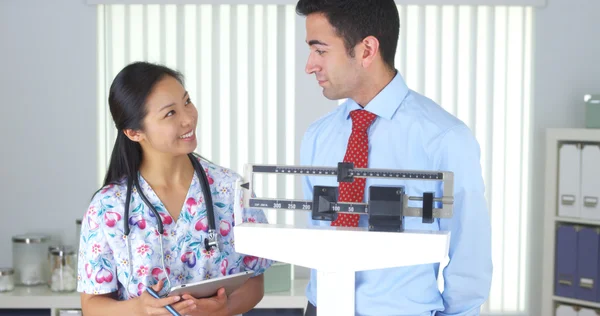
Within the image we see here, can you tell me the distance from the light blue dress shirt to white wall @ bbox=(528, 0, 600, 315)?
262 centimetres

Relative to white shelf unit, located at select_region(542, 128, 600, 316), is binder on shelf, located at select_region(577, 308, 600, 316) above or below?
below

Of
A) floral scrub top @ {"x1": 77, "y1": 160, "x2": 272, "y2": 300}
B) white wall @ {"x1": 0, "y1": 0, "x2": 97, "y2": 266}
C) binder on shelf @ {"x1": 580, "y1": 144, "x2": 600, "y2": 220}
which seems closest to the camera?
floral scrub top @ {"x1": 77, "y1": 160, "x2": 272, "y2": 300}

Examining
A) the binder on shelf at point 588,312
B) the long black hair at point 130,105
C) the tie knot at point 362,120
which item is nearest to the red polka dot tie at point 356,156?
the tie knot at point 362,120

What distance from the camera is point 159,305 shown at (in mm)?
1899

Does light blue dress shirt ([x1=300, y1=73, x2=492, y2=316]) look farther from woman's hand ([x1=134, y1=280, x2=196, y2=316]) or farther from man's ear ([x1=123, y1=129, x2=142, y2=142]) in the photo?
man's ear ([x1=123, y1=129, x2=142, y2=142])

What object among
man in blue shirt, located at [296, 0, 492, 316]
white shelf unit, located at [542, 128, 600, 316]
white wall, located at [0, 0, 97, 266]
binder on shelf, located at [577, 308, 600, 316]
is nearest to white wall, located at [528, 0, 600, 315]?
white shelf unit, located at [542, 128, 600, 316]

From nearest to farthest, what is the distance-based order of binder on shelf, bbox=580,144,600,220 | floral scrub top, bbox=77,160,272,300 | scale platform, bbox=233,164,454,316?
1. scale platform, bbox=233,164,454,316
2. floral scrub top, bbox=77,160,272,300
3. binder on shelf, bbox=580,144,600,220

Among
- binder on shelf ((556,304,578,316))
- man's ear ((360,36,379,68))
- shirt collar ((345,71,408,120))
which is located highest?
man's ear ((360,36,379,68))

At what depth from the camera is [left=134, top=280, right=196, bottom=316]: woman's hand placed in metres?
1.89

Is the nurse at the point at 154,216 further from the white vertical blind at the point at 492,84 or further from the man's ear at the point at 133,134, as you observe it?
the white vertical blind at the point at 492,84

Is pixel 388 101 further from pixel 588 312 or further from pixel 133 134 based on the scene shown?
pixel 588 312

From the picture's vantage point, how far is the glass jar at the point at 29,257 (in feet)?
13.4

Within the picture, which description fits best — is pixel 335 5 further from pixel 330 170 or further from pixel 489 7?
pixel 489 7

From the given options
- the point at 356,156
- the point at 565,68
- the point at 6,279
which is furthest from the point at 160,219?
the point at 565,68
